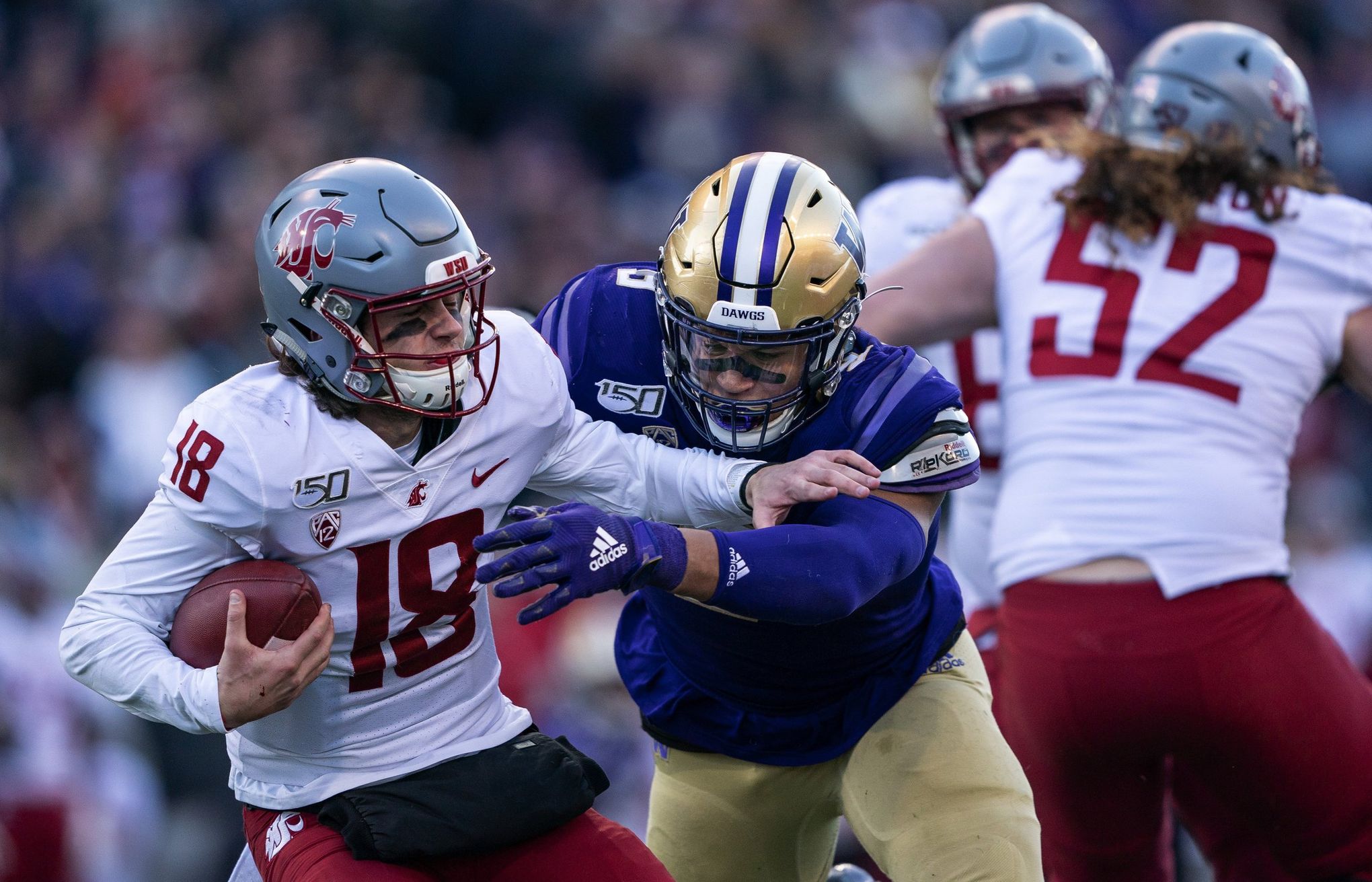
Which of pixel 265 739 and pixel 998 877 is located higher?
pixel 265 739

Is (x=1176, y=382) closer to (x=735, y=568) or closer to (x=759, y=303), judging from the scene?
(x=759, y=303)

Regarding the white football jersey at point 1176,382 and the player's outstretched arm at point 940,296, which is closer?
the white football jersey at point 1176,382

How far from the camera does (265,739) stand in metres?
2.96

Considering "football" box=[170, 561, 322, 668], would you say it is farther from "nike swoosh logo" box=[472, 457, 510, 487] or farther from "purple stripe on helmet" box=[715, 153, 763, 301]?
"purple stripe on helmet" box=[715, 153, 763, 301]

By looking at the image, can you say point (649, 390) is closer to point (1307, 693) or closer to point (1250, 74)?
point (1307, 693)

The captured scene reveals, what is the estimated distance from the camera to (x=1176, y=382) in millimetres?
3748

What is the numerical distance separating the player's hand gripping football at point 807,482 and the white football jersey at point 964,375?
1.55m

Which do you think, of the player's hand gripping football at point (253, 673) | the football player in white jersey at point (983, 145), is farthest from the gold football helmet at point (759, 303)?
the football player in white jersey at point (983, 145)

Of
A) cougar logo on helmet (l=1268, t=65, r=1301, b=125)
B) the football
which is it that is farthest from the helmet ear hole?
cougar logo on helmet (l=1268, t=65, r=1301, b=125)

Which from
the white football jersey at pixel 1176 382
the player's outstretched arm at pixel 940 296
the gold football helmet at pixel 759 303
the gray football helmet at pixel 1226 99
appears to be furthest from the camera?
the gray football helmet at pixel 1226 99

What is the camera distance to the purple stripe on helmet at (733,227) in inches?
119

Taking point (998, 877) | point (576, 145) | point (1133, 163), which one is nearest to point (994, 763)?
point (998, 877)

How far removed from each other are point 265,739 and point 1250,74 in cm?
300

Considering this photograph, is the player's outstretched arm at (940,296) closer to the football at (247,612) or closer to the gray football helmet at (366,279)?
the gray football helmet at (366,279)
